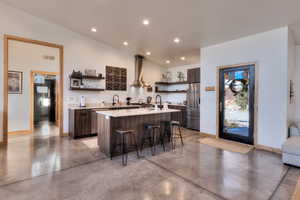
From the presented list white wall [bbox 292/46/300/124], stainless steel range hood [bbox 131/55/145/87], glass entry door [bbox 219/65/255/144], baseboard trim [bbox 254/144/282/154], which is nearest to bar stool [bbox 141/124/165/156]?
glass entry door [bbox 219/65/255/144]

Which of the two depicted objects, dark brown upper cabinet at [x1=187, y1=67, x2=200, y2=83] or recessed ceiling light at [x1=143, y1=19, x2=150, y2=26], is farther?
dark brown upper cabinet at [x1=187, y1=67, x2=200, y2=83]

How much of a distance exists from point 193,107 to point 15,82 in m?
6.52

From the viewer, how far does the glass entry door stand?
14.0 ft

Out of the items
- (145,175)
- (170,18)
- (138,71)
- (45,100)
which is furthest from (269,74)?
(45,100)

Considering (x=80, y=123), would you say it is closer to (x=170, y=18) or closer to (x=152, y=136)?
(x=152, y=136)

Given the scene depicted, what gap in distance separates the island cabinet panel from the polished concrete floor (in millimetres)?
270

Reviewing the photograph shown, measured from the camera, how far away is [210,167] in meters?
3.02

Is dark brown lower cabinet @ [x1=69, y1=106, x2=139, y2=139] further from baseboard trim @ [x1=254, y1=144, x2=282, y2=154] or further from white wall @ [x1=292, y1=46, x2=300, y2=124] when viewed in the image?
white wall @ [x1=292, y1=46, x2=300, y2=124]

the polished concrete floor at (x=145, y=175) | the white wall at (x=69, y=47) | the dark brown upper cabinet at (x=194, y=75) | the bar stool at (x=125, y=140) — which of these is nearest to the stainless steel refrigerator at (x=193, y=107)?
the dark brown upper cabinet at (x=194, y=75)

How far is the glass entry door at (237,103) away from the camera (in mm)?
4270

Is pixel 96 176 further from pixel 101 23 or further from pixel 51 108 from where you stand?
pixel 51 108

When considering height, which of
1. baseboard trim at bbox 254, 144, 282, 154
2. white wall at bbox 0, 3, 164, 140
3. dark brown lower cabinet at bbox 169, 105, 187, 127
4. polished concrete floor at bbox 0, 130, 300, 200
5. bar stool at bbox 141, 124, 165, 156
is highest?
white wall at bbox 0, 3, 164, 140

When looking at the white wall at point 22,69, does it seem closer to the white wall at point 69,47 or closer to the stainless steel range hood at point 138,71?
the white wall at point 69,47

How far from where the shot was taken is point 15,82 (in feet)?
17.5
